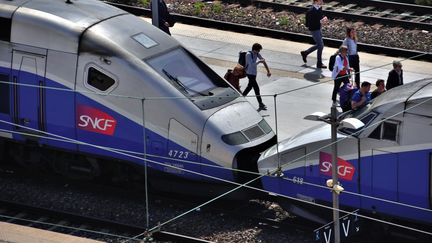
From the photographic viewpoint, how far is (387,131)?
1480 cm

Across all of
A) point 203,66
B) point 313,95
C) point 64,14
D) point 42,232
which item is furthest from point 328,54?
point 42,232

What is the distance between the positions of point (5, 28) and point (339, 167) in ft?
20.5

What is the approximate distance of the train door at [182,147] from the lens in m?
16.4

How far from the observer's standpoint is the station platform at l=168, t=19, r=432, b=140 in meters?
21.4

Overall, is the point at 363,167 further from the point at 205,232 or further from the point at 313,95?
the point at 313,95

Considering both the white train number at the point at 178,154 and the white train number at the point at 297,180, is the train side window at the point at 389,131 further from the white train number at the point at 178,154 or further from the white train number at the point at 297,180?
the white train number at the point at 178,154

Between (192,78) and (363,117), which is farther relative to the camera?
(192,78)

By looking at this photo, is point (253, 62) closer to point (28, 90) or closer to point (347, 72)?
point (347, 72)

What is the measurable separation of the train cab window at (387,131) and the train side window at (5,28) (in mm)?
6508

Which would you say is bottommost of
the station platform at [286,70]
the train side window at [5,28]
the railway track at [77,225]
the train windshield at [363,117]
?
the railway track at [77,225]

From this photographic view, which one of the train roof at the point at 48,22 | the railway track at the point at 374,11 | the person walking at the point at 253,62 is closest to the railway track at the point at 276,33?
the railway track at the point at 374,11

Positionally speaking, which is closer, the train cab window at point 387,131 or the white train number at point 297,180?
the train cab window at point 387,131

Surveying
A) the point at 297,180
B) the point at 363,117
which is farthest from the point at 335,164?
the point at 297,180

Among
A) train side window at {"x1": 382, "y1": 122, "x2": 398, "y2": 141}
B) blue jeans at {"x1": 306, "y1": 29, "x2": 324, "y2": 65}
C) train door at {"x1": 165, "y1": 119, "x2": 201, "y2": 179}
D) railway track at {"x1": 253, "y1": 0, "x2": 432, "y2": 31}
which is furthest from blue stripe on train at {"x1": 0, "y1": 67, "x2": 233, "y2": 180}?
railway track at {"x1": 253, "y1": 0, "x2": 432, "y2": 31}
